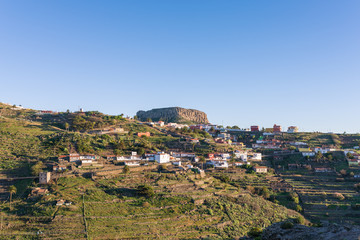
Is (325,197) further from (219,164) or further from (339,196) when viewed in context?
(219,164)

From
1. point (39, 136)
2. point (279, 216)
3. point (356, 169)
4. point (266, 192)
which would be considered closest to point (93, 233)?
point (279, 216)

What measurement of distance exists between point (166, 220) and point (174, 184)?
1197cm

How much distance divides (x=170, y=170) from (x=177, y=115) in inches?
4740

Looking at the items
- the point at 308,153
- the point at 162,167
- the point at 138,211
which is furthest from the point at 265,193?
the point at 308,153

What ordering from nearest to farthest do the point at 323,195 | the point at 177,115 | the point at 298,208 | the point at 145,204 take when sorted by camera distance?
the point at 145,204 < the point at 298,208 < the point at 323,195 < the point at 177,115

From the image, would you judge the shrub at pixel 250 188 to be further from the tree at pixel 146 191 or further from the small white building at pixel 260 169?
the tree at pixel 146 191

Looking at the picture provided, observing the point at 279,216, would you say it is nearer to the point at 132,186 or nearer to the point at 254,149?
the point at 132,186

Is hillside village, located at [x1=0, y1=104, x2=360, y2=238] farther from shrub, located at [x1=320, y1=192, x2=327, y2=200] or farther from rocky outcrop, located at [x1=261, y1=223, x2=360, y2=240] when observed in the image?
rocky outcrop, located at [x1=261, y1=223, x2=360, y2=240]

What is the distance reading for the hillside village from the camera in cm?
4956

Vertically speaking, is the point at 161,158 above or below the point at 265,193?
above

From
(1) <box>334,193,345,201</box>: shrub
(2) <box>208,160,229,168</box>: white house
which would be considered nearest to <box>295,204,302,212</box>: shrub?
→ (1) <box>334,193,345,201</box>: shrub

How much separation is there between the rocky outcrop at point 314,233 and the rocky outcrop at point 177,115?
463 ft

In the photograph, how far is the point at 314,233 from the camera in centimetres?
3127

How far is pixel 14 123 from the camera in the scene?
272 ft
